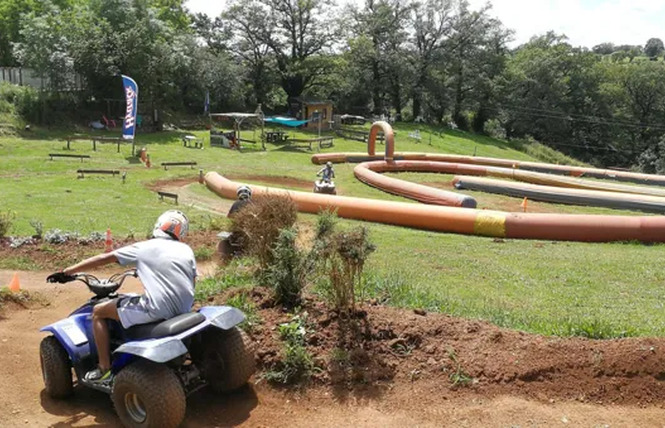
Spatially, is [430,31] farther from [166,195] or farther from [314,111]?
[166,195]

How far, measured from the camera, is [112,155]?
3203cm

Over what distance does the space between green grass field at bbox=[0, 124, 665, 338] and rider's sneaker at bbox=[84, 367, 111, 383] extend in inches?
155

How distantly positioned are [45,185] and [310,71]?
138 feet

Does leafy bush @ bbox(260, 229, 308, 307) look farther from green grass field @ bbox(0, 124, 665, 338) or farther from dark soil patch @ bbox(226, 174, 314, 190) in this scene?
dark soil patch @ bbox(226, 174, 314, 190)

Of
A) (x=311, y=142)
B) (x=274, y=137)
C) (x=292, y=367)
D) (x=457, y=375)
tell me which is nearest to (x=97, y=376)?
(x=292, y=367)

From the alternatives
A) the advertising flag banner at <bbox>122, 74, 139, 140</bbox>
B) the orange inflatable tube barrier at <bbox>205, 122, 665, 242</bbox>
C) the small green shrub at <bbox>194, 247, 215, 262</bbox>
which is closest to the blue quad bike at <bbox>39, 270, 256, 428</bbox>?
the small green shrub at <bbox>194, 247, 215, 262</bbox>

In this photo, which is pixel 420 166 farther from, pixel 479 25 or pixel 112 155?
pixel 479 25

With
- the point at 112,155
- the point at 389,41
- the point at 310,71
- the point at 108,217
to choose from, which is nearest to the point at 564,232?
the point at 108,217

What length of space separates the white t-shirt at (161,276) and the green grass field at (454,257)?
3486 millimetres

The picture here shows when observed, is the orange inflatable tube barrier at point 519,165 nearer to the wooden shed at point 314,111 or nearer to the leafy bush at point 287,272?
A: the wooden shed at point 314,111

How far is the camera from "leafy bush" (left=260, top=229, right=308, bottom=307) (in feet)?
24.1

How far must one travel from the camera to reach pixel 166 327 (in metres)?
5.16

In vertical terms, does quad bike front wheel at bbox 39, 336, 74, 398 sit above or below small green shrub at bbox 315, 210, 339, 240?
below

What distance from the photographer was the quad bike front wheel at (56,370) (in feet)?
19.0
